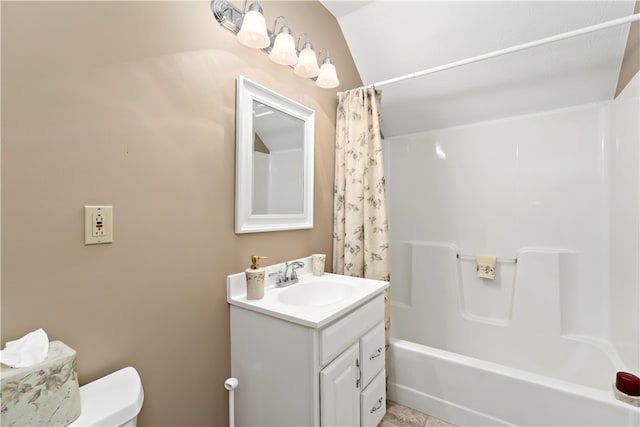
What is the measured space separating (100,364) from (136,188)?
0.56 meters

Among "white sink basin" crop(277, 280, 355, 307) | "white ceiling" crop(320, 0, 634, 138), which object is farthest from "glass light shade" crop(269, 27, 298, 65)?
"white sink basin" crop(277, 280, 355, 307)

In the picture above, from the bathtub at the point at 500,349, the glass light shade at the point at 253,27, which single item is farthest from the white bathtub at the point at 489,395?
the glass light shade at the point at 253,27

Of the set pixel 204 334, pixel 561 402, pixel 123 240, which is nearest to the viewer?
pixel 123 240

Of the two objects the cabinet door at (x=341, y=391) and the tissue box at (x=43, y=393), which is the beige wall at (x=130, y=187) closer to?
the tissue box at (x=43, y=393)

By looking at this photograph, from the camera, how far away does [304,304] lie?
1431 millimetres

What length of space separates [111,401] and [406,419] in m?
1.56

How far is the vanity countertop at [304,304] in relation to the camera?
1.03 metres

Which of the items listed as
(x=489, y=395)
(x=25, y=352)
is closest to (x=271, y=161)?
(x=25, y=352)

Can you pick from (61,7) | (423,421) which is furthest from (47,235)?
(423,421)

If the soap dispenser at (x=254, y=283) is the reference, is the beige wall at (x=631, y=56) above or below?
above

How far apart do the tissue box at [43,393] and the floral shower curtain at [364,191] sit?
1375 millimetres

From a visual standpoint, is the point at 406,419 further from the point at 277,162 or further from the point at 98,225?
the point at 98,225

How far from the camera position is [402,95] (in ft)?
7.14

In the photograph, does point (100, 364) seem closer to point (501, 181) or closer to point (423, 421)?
point (423, 421)
